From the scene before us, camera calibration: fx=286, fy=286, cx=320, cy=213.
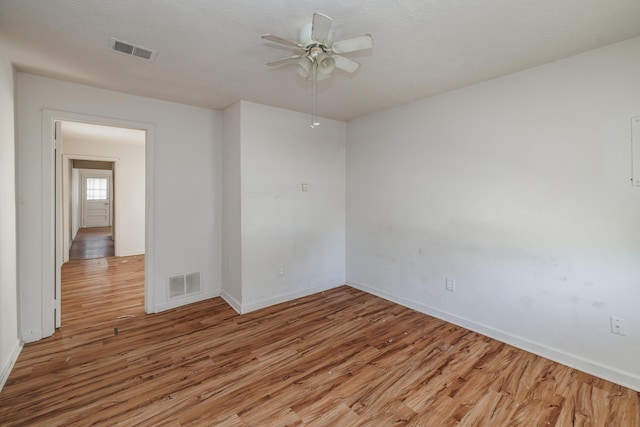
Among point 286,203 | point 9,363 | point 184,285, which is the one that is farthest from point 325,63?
point 9,363

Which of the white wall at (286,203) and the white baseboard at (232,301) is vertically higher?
the white wall at (286,203)

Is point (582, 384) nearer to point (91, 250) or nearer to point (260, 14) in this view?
point (260, 14)

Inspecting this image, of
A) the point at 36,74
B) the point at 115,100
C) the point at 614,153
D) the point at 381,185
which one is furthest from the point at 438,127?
the point at 36,74

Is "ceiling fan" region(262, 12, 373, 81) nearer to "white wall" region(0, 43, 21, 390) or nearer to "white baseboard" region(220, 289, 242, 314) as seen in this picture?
"white wall" region(0, 43, 21, 390)

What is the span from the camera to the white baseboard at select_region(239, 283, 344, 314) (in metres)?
3.37

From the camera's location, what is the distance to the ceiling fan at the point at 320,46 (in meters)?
1.56

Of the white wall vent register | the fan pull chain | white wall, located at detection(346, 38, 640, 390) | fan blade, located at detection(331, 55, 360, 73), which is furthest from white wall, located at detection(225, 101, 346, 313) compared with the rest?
fan blade, located at detection(331, 55, 360, 73)

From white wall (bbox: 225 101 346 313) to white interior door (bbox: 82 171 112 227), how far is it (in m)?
9.89

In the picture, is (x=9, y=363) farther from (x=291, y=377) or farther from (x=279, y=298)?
(x=279, y=298)

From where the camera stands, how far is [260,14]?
5.57 ft

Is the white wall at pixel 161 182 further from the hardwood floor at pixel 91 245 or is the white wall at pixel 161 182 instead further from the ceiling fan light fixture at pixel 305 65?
the hardwood floor at pixel 91 245

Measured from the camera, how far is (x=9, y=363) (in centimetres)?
220

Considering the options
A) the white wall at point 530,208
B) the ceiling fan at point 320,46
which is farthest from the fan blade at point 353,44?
the white wall at point 530,208

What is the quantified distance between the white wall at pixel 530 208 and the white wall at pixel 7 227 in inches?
140
